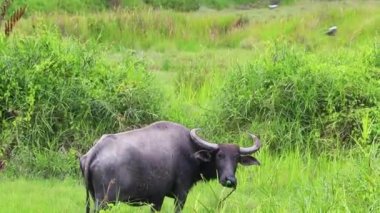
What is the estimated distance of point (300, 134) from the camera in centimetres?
908

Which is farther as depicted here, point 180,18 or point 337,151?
point 180,18

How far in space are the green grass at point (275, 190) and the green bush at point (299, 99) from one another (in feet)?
1.65

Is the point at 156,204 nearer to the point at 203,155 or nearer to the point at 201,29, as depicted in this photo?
the point at 203,155

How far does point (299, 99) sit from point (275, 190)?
2.13 meters

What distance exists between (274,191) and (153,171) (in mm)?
1730

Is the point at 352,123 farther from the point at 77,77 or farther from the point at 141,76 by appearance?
the point at 77,77

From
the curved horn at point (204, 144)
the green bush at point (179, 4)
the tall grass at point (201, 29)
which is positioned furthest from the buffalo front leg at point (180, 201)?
the green bush at point (179, 4)

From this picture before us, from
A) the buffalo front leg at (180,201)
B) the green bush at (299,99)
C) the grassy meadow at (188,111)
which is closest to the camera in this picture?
the buffalo front leg at (180,201)

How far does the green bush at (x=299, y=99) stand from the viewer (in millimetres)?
9180

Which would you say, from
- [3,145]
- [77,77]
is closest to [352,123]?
[77,77]

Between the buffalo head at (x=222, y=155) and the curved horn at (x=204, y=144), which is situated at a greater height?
the curved horn at (x=204, y=144)

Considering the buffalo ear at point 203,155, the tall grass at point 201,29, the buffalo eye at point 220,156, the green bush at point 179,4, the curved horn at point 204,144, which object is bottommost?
the green bush at point 179,4

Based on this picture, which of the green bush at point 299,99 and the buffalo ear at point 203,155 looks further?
the green bush at point 299,99

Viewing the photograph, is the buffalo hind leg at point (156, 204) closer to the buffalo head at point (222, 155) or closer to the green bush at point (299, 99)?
the buffalo head at point (222, 155)
